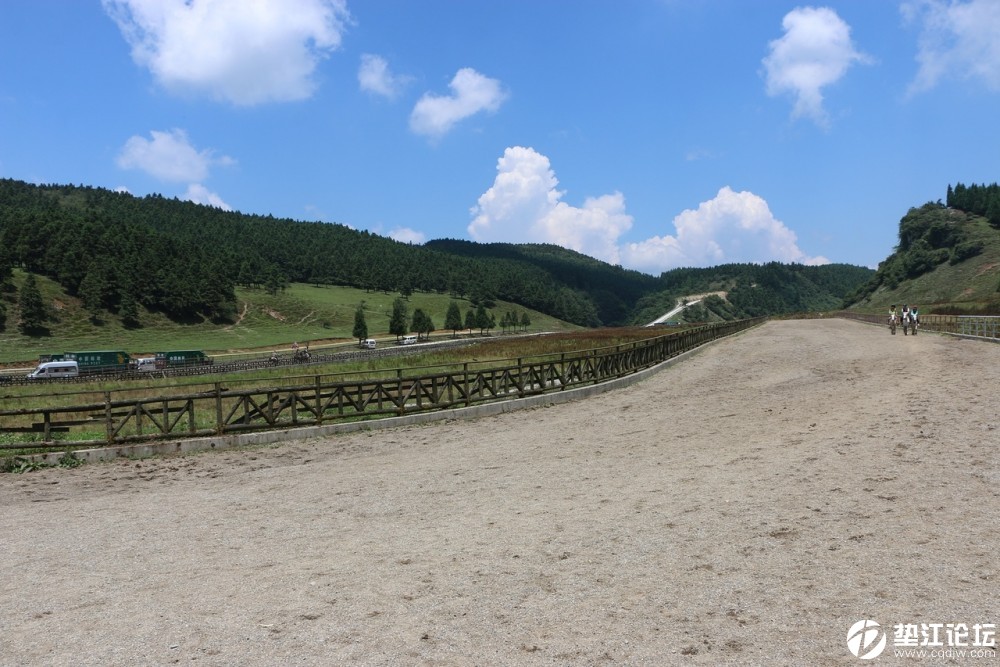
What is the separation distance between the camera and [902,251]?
187125mm

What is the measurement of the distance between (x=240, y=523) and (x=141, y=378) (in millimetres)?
47428

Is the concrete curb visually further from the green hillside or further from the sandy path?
the green hillside

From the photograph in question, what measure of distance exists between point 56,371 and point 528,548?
2550 inches

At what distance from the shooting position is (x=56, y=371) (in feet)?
181

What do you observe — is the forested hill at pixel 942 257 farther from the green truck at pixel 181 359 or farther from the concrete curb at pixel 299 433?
the green truck at pixel 181 359

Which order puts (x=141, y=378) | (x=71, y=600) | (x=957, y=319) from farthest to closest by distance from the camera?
1. (x=141, y=378)
2. (x=957, y=319)
3. (x=71, y=600)

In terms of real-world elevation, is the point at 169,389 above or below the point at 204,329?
below

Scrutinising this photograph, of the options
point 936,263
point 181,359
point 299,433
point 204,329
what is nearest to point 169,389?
point 299,433

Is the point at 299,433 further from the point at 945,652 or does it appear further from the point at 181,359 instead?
the point at 181,359

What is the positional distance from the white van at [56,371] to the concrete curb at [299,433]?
50.1 meters

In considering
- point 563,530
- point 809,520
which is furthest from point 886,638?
point 563,530

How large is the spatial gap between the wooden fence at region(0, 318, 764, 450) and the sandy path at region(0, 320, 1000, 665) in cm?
187

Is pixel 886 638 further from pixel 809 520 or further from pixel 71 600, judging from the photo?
pixel 71 600

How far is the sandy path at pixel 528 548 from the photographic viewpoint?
15.5ft
